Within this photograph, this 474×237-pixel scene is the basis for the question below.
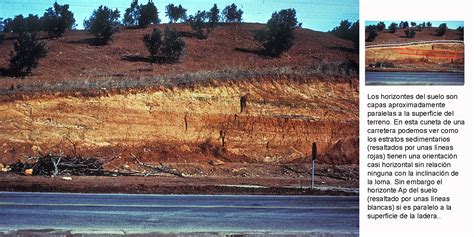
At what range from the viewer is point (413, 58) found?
336 inches

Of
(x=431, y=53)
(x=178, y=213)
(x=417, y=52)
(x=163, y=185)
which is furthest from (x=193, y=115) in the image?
(x=431, y=53)

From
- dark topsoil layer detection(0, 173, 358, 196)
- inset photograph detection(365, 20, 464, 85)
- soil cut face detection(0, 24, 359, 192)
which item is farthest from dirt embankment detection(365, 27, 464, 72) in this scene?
soil cut face detection(0, 24, 359, 192)

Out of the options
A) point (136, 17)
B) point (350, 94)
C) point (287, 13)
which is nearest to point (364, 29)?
point (350, 94)

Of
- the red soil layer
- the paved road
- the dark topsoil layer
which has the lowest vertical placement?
the dark topsoil layer

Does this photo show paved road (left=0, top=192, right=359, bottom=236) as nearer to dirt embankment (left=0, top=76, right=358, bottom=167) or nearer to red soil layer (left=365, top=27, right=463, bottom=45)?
red soil layer (left=365, top=27, right=463, bottom=45)

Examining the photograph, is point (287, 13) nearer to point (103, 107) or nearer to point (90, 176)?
point (103, 107)

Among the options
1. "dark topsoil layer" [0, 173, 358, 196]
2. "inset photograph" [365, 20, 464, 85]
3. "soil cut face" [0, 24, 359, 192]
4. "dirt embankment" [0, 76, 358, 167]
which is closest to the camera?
"inset photograph" [365, 20, 464, 85]

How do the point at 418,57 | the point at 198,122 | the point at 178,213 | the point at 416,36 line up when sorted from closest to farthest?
the point at 416,36
the point at 178,213
the point at 418,57
the point at 198,122

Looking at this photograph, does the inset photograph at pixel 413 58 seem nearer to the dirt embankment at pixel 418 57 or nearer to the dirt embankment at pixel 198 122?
the dirt embankment at pixel 418 57

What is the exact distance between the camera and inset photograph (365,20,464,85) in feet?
22.7

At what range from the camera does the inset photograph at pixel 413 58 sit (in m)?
6.91

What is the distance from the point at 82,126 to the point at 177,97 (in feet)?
11.1

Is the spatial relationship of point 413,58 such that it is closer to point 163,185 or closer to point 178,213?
point 178,213

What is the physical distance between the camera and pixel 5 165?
52.3 ft
